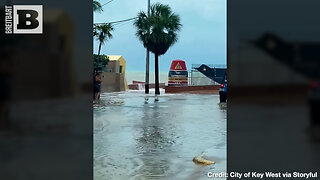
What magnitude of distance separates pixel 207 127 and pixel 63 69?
1779cm

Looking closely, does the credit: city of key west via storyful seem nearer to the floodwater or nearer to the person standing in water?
the floodwater

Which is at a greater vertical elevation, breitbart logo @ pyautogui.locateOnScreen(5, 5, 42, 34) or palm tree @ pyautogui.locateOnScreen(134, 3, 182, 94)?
palm tree @ pyautogui.locateOnScreen(134, 3, 182, 94)

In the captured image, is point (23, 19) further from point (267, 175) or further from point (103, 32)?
point (103, 32)

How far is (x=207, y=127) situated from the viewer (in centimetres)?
1273

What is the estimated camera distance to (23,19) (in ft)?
21.6

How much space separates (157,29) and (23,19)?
31.1 meters

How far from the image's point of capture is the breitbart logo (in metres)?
6.44

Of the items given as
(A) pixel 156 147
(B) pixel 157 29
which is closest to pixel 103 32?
(B) pixel 157 29

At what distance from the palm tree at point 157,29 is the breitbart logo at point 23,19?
1211 inches

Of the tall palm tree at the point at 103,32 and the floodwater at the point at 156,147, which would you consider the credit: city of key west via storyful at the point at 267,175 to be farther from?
the tall palm tree at the point at 103,32

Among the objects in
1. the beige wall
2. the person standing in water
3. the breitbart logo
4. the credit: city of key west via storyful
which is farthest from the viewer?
the beige wall

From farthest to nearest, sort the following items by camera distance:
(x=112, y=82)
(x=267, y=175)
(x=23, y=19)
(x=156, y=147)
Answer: (x=112, y=82)
(x=156, y=147)
(x=23, y=19)
(x=267, y=175)

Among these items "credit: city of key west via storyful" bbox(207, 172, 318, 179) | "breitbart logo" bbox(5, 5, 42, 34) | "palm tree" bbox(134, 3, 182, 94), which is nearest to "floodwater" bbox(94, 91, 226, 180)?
"credit: city of key west via storyful" bbox(207, 172, 318, 179)

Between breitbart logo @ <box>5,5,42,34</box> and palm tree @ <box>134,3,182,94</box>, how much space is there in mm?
30759
